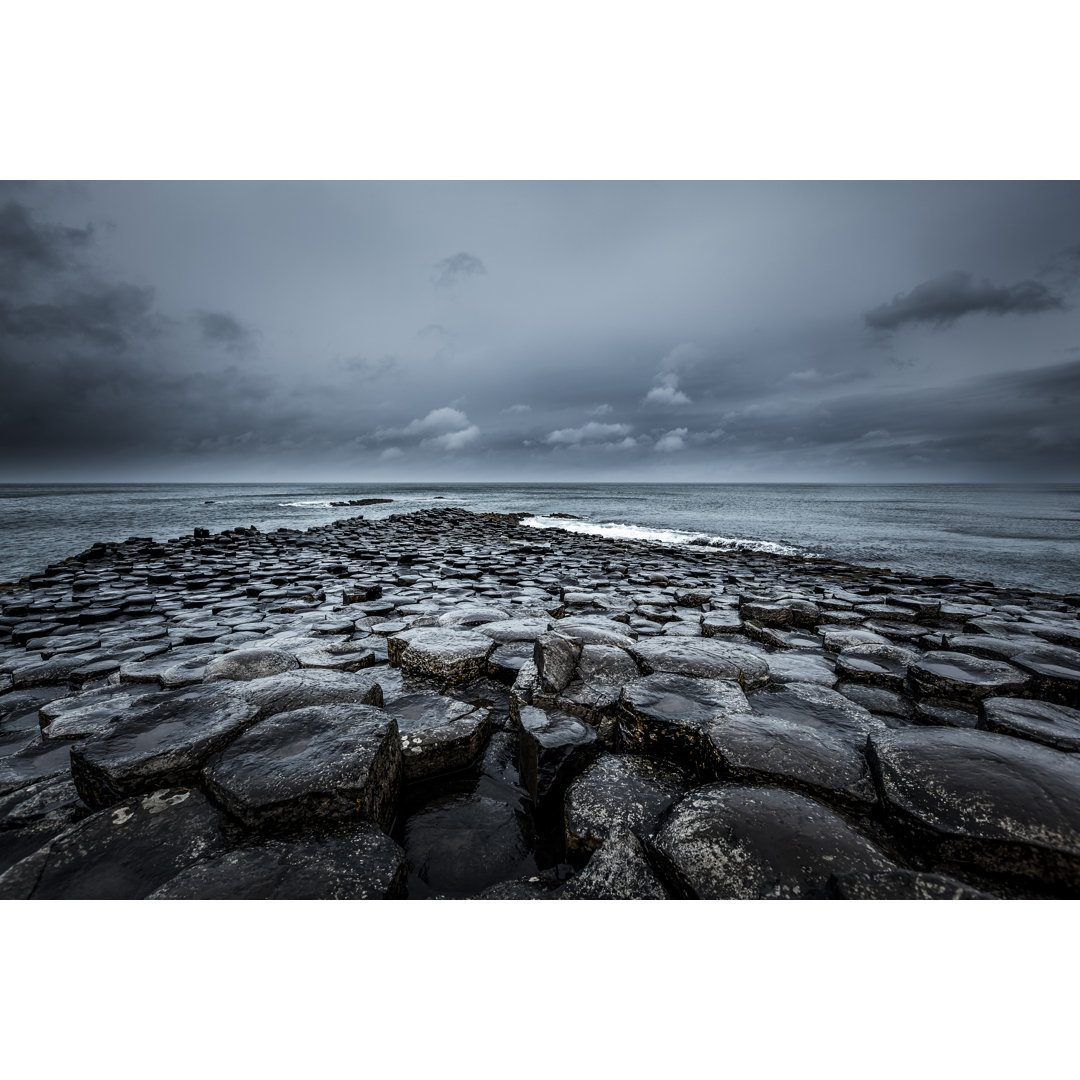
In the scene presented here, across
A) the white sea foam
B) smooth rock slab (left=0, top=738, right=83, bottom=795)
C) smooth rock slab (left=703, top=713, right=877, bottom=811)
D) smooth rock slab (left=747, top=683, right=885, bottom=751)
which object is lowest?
the white sea foam

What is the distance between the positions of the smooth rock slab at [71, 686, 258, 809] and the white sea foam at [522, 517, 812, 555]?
1428 cm

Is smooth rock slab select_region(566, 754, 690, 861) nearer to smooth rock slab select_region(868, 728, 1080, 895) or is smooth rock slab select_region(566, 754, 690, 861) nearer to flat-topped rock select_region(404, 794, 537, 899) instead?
flat-topped rock select_region(404, 794, 537, 899)

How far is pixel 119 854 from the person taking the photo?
1702 mm

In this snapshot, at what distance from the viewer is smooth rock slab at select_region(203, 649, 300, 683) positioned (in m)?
3.12

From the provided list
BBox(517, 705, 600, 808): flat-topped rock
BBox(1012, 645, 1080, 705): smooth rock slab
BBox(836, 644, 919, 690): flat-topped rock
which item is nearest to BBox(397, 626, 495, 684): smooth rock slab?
BBox(517, 705, 600, 808): flat-topped rock

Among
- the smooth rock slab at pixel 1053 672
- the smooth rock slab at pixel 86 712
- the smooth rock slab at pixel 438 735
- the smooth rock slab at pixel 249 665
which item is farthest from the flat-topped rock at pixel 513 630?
the smooth rock slab at pixel 1053 672

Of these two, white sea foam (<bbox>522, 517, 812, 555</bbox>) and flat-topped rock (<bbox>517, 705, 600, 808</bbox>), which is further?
white sea foam (<bbox>522, 517, 812, 555</bbox>)

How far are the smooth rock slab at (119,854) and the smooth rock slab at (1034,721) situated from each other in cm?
392

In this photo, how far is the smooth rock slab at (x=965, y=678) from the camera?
307cm

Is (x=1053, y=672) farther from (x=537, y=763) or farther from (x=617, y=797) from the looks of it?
(x=537, y=763)

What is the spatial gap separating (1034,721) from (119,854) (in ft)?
14.7

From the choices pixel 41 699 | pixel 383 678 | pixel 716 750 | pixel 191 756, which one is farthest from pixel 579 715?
pixel 41 699

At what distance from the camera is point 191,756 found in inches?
82.2

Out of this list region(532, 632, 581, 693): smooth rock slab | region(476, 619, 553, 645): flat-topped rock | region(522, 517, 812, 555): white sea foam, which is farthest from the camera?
region(522, 517, 812, 555): white sea foam
